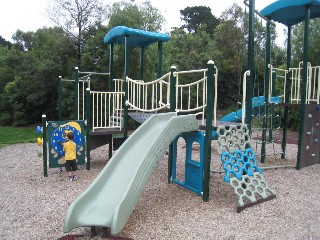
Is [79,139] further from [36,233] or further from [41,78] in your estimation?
[41,78]

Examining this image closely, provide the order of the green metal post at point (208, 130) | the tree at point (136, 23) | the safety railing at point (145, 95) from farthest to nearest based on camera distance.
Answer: the tree at point (136, 23)
the safety railing at point (145, 95)
the green metal post at point (208, 130)

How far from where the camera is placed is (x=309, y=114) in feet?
24.1

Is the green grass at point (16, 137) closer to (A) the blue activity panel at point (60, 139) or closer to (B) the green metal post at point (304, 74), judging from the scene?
(A) the blue activity panel at point (60, 139)

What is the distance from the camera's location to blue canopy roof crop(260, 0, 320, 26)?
680cm

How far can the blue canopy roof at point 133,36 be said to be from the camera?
758cm

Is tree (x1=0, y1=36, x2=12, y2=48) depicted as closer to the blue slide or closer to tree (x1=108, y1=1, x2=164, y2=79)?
tree (x1=108, y1=1, x2=164, y2=79)

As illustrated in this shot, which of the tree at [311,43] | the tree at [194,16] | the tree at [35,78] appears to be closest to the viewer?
the tree at [311,43]

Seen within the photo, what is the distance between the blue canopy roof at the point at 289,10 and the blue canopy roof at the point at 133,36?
103 inches

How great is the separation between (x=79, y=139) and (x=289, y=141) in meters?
8.47

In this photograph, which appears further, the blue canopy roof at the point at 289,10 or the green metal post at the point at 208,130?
the blue canopy roof at the point at 289,10

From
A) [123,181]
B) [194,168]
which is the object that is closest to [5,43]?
[194,168]

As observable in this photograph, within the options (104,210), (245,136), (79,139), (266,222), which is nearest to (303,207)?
(266,222)

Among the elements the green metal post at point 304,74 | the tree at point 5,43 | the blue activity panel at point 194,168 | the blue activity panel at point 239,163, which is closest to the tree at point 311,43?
the green metal post at point 304,74

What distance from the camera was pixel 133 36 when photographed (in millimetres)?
8070
